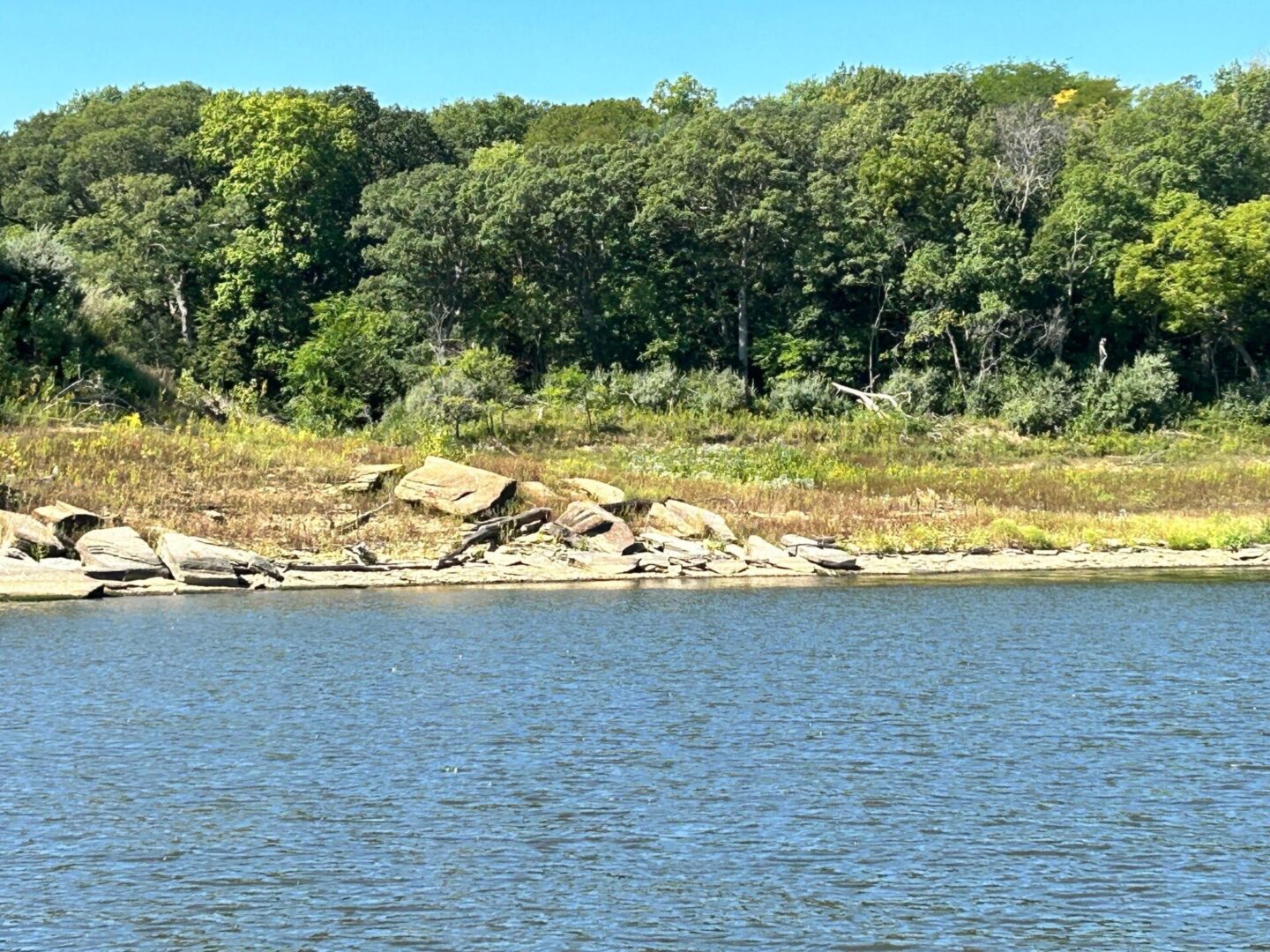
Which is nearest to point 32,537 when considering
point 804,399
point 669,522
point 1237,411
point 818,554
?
point 669,522

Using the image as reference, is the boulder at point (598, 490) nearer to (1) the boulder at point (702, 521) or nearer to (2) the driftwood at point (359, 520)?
(1) the boulder at point (702, 521)

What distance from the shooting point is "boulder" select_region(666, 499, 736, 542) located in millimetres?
40375

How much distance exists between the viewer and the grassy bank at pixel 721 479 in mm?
39188

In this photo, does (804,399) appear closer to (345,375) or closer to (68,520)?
(345,375)

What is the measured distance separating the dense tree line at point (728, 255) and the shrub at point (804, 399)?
2.35 feet

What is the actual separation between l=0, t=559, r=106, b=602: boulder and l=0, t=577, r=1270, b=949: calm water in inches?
159

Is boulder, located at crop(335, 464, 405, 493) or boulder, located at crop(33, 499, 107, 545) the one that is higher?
boulder, located at crop(335, 464, 405, 493)

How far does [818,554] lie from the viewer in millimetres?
38969

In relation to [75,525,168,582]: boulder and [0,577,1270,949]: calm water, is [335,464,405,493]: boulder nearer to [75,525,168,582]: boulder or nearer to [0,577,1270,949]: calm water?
[75,525,168,582]: boulder

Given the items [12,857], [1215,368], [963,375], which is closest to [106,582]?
[12,857]

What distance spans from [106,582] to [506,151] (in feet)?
162

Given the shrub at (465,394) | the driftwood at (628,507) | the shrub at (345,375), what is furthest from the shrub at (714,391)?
the driftwood at (628,507)

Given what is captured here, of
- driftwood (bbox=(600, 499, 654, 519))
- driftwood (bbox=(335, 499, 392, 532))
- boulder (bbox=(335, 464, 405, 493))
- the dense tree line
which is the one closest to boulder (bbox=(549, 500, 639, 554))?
driftwood (bbox=(600, 499, 654, 519))

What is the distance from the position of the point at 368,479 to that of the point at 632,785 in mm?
25702
